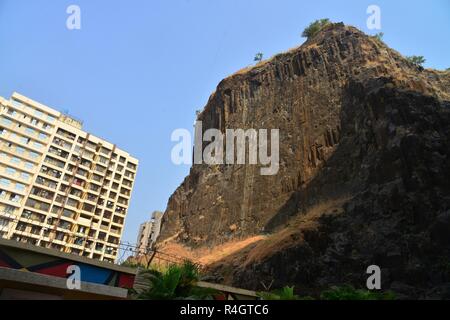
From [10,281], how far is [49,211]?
52984mm

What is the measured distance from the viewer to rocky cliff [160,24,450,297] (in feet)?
60.1

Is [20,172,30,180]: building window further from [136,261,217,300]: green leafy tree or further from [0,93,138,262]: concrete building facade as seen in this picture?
[136,261,217,300]: green leafy tree

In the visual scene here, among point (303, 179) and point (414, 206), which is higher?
point (303, 179)

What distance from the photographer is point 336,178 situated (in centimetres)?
2616

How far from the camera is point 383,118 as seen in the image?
23.5 meters

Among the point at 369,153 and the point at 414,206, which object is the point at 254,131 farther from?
the point at 414,206

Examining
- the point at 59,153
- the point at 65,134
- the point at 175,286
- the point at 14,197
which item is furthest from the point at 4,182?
the point at 175,286

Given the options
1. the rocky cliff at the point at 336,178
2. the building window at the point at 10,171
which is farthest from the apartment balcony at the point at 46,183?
the rocky cliff at the point at 336,178

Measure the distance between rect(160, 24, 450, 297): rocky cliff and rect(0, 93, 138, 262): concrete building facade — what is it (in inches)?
807

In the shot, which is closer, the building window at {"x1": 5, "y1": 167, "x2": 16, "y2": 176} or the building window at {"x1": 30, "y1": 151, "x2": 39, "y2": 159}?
the building window at {"x1": 5, "y1": 167, "x2": 16, "y2": 176}

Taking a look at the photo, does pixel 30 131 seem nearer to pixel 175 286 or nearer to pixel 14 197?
pixel 14 197

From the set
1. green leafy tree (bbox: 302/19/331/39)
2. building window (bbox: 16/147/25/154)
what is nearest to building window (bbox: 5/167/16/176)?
building window (bbox: 16/147/25/154)

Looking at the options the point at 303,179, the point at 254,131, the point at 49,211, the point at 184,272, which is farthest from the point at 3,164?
the point at 184,272
